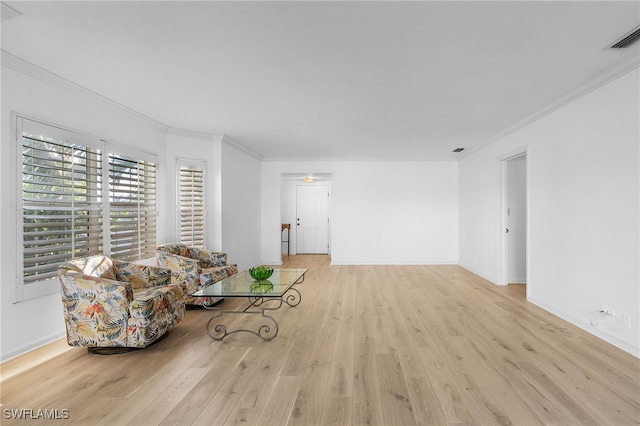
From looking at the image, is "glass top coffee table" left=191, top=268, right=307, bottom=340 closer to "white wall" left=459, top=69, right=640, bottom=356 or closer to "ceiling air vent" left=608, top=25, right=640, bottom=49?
"white wall" left=459, top=69, right=640, bottom=356

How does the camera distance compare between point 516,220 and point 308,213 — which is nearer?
point 516,220

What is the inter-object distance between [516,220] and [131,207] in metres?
6.03

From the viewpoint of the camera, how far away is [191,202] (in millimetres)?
5152

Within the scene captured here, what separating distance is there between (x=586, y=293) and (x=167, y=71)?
186 inches

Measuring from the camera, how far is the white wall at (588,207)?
9.45ft

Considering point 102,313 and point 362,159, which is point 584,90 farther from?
point 102,313

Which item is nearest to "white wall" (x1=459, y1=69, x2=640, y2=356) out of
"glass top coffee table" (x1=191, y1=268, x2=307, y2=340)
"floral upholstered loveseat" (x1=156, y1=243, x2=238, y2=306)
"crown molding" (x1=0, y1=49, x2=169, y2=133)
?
"glass top coffee table" (x1=191, y1=268, x2=307, y2=340)

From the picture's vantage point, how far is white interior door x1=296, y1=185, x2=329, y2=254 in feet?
32.5

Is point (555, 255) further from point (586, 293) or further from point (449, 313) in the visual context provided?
point (449, 313)

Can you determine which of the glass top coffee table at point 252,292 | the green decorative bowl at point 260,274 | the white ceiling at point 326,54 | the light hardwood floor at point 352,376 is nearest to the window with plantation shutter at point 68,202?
the white ceiling at point 326,54

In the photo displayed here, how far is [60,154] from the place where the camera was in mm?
3195

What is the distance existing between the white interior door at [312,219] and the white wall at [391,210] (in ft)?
7.42

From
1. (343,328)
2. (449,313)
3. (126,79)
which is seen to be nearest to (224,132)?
(126,79)

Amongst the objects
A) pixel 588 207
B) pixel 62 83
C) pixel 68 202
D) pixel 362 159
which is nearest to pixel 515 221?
pixel 588 207
